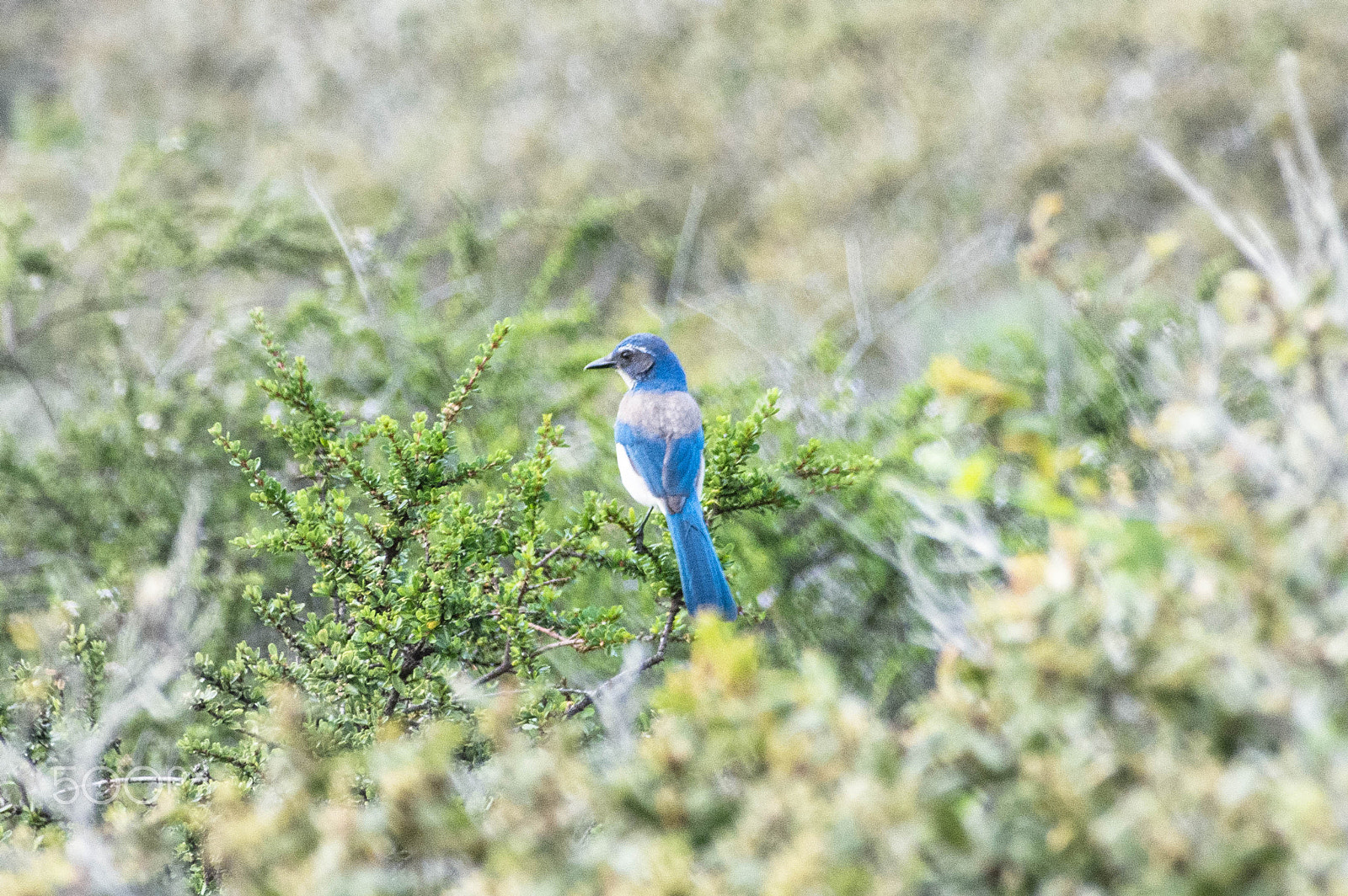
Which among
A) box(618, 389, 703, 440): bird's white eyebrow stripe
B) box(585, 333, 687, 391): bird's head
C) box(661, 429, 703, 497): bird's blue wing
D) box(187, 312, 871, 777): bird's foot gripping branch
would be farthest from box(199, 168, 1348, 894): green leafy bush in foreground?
box(585, 333, 687, 391): bird's head

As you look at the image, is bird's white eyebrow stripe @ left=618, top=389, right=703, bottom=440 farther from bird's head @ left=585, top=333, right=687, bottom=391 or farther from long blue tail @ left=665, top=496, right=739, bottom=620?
long blue tail @ left=665, top=496, right=739, bottom=620

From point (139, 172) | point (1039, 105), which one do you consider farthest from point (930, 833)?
point (1039, 105)

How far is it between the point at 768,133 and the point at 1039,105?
12.8 feet

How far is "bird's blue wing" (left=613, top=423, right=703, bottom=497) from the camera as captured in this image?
10.1 ft

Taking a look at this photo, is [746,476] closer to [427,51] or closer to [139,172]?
[139,172]

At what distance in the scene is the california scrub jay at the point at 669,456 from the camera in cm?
258

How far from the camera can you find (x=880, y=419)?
4641 millimetres

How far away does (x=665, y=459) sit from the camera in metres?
3.19

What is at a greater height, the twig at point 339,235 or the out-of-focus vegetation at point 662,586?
the twig at point 339,235

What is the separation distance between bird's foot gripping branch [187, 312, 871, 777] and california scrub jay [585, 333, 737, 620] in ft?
0.33

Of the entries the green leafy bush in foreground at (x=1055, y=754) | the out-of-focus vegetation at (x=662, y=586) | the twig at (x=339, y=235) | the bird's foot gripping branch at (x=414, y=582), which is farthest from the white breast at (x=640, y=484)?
the green leafy bush in foreground at (x=1055, y=754)

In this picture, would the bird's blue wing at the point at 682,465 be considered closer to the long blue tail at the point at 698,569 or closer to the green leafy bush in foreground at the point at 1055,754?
the long blue tail at the point at 698,569

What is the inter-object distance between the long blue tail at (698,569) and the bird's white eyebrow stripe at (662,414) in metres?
0.60

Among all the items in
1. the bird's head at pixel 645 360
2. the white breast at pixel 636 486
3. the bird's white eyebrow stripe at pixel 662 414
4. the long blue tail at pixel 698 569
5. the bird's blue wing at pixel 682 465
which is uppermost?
the bird's head at pixel 645 360
